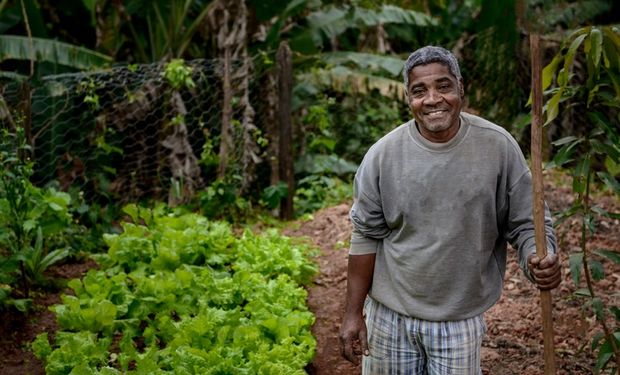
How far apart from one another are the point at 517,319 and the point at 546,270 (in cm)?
234

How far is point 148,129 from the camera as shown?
805 centimetres

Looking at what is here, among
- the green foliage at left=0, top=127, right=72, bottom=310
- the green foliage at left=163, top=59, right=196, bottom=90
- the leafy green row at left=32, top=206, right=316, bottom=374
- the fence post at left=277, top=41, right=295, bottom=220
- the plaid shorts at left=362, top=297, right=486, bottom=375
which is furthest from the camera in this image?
the fence post at left=277, top=41, right=295, bottom=220

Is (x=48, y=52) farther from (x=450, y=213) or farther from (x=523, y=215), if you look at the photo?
(x=523, y=215)

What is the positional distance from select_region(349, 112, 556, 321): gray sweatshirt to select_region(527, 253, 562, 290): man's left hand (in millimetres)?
127

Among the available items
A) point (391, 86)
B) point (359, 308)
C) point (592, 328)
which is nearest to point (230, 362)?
point (359, 308)

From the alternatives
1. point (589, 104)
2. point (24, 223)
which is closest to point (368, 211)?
point (589, 104)

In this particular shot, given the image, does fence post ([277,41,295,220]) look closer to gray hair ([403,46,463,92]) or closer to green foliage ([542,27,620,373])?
green foliage ([542,27,620,373])

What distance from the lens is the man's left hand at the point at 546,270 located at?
252 cm

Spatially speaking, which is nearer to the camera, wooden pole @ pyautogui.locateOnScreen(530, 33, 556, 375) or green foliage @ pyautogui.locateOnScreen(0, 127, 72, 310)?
wooden pole @ pyautogui.locateOnScreen(530, 33, 556, 375)

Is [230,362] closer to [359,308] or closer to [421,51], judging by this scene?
[359,308]

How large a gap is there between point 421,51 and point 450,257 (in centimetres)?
75

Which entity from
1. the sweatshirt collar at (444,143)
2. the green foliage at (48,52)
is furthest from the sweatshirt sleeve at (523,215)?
the green foliage at (48,52)

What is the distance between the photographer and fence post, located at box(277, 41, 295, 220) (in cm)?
748

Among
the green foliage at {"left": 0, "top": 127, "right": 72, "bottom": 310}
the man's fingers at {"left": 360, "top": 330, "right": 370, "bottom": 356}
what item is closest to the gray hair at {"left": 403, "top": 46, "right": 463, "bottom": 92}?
the man's fingers at {"left": 360, "top": 330, "right": 370, "bottom": 356}
